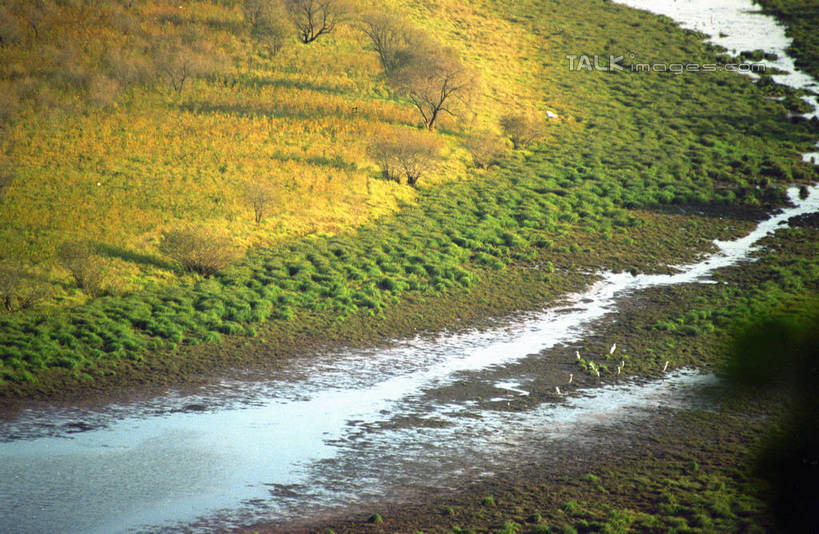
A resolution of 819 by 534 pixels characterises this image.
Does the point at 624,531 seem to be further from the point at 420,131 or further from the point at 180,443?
the point at 420,131

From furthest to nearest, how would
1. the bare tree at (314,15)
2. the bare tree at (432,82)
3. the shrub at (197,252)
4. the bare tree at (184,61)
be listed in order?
the bare tree at (314,15) → the bare tree at (432,82) → the bare tree at (184,61) → the shrub at (197,252)

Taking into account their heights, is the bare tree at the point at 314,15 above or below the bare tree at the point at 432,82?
above

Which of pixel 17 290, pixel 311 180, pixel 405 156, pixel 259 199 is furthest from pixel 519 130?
pixel 17 290

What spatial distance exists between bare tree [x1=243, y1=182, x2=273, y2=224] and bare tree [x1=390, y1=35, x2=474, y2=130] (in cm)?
1751

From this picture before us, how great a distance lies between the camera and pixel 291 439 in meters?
19.1

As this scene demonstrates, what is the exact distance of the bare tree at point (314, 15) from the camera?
60281 millimetres

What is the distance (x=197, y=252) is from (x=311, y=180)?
11.2m

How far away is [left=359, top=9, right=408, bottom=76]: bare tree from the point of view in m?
57.2

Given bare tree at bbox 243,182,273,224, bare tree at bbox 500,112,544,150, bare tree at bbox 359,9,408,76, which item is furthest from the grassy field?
bare tree at bbox 359,9,408,76

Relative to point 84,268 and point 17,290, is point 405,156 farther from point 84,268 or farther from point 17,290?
point 17,290

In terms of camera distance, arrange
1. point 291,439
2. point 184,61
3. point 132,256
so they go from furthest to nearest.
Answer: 1. point 184,61
2. point 132,256
3. point 291,439

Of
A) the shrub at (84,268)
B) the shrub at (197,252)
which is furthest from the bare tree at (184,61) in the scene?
the shrub at (84,268)

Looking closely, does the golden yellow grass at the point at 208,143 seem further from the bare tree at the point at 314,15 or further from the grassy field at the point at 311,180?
the bare tree at the point at 314,15

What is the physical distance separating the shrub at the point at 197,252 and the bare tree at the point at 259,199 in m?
5.00
